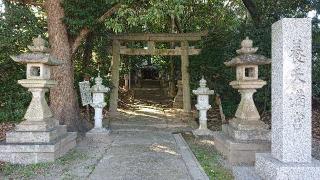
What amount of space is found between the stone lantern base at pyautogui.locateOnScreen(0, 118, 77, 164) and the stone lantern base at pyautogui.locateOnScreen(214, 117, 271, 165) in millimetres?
3649

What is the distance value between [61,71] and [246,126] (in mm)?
5666

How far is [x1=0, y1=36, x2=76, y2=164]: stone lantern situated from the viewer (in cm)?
789

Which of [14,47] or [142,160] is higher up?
[14,47]

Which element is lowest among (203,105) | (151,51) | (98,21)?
(203,105)

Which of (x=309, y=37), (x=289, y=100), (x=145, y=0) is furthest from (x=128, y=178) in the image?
(x=145, y=0)

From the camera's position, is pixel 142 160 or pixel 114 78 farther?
pixel 114 78

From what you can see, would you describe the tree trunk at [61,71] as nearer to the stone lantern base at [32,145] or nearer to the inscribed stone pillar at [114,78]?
the stone lantern base at [32,145]

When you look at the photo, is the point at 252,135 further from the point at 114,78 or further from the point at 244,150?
the point at 114,78

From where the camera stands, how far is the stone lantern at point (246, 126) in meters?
7.93

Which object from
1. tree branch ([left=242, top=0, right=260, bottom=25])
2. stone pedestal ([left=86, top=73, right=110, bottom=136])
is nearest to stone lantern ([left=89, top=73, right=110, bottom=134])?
stone pedestal ([left=86, top=73, right=110, bottom=136])

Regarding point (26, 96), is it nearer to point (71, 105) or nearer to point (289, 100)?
point (71, 105)

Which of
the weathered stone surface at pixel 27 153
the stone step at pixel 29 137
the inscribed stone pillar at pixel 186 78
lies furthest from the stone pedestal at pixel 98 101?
the inscribed stone pillar at pixel 186 78

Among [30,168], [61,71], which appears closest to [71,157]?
[30,168]

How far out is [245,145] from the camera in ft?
26.0
